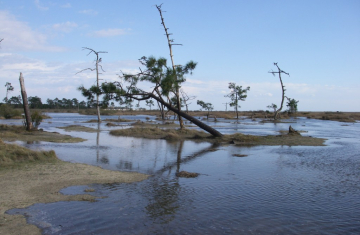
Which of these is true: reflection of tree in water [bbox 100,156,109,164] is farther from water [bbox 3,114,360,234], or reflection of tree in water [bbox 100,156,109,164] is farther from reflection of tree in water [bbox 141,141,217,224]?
reflection of tree in water [bbox 141,141,217,224]

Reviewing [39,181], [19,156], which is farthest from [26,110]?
[39,181]

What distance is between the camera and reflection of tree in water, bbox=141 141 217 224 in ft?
19.9

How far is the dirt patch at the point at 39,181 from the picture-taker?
5409 millimetres

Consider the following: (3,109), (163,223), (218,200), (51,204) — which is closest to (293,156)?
(218,200)

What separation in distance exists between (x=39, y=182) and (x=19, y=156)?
2.85 m

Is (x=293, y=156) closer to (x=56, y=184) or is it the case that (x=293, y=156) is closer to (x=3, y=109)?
(x=56, y=184)

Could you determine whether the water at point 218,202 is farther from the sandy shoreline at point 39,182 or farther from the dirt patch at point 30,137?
the dirt patch at point 30,137

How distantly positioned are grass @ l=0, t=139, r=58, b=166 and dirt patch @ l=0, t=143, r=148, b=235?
0.42ft

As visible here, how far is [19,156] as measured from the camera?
33.1 ft

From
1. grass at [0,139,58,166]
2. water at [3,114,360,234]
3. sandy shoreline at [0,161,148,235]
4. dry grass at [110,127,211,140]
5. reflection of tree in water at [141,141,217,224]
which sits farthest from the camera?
dry grass at [110,127,211,140]

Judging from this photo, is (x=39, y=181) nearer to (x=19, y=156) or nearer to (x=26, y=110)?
(x=19, y=156)

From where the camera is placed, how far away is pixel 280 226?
562 cm

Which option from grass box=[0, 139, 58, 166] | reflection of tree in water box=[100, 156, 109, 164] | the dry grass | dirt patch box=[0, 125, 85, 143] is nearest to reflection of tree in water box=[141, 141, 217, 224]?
reflection of tree in water box=[100, 156, 109, 164]

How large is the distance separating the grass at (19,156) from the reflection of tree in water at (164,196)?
13.0 feet
